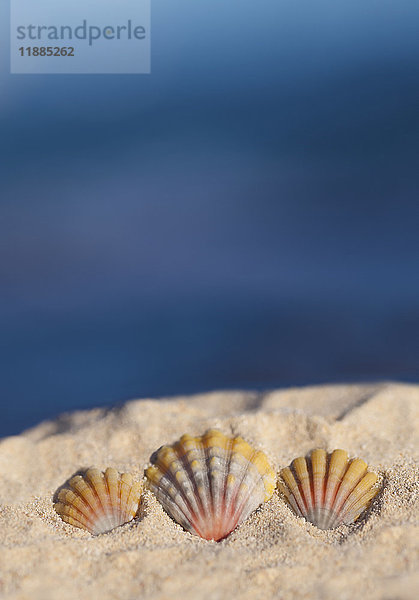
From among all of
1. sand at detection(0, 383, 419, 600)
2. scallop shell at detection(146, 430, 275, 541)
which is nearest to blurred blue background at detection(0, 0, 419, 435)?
sand at detection(0, 383, 419, 600)

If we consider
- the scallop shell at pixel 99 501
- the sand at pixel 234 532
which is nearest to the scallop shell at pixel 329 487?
the sand at pixel 234 532

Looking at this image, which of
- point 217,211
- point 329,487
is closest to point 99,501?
point 329,487

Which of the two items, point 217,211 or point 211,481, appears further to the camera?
point 217,211

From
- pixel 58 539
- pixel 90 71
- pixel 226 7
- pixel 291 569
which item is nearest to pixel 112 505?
pixel 58 539

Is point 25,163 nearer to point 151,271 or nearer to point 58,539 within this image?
point 151,271

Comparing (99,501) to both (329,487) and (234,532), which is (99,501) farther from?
(329,487)

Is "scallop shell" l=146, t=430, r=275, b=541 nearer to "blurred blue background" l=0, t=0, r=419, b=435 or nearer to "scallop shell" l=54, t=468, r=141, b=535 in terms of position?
"scallop shell" l=54, t=468, r=141, b=535

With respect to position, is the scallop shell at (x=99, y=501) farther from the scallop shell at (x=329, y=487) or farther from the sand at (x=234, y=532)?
the scallop shell at (x=329, y=487)
